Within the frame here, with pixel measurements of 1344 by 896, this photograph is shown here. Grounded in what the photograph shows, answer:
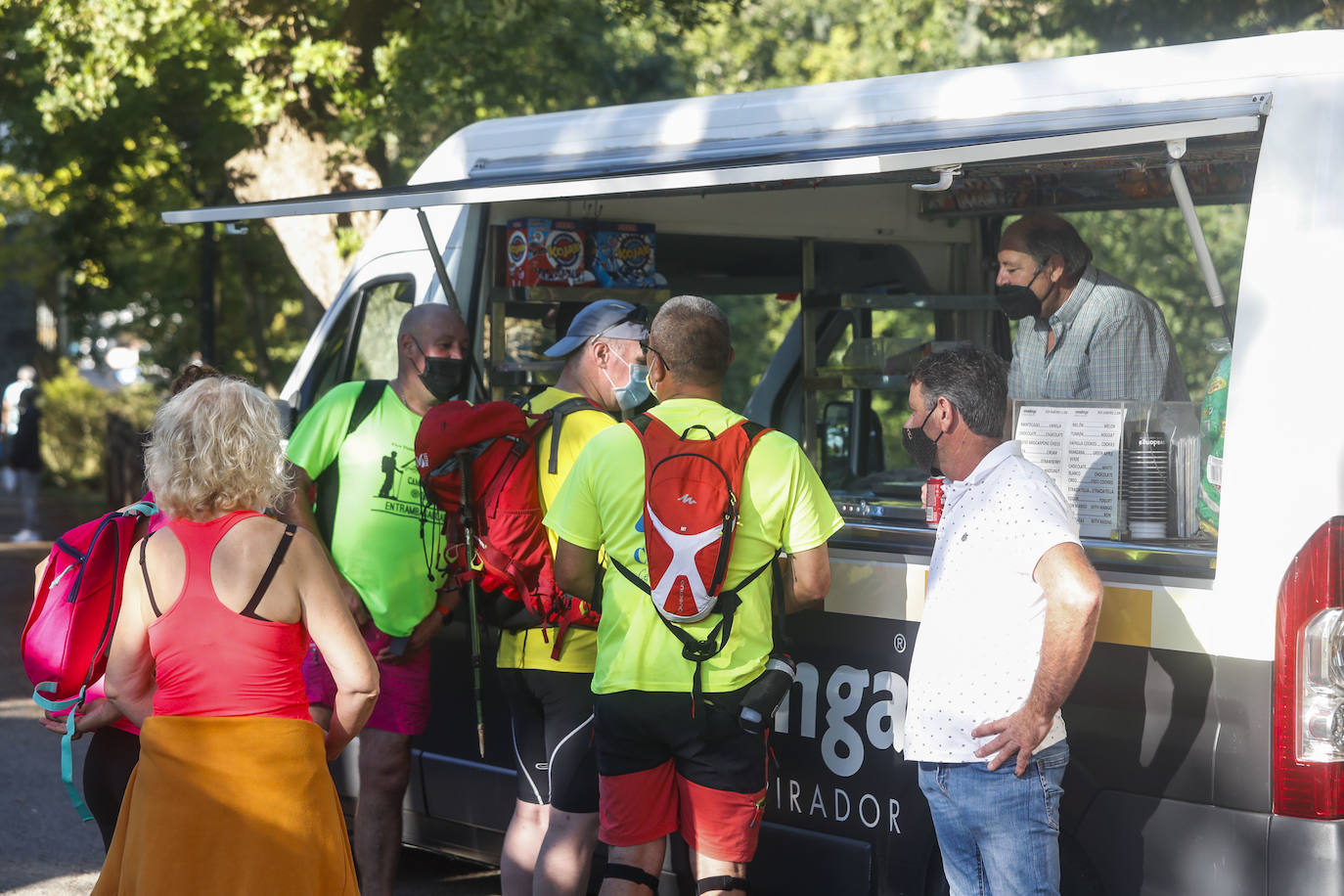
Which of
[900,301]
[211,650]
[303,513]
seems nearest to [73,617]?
[211,650]

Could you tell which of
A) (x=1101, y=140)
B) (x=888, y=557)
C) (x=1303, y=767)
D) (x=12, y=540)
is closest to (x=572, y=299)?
(x=888, y=557)

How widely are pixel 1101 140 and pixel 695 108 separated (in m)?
1.61

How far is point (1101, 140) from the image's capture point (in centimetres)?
317

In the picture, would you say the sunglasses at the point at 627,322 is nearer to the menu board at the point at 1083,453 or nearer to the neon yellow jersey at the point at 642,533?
the neon yellow jersey at the point at 642,533

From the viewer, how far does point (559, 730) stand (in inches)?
152

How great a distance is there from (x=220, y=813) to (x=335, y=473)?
1799mm

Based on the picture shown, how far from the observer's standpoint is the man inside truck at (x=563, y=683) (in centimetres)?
385

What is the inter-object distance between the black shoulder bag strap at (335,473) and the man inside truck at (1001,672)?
80.5 inches

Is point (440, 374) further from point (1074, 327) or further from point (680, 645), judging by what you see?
point (1074, 327)

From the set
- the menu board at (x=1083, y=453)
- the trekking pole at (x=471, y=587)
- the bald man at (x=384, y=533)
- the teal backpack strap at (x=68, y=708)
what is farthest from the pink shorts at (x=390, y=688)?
the menu board at (x=1083, y=453)

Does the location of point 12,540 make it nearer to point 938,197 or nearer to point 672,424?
point 938,197

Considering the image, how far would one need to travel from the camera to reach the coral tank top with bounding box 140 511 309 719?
9.26ft

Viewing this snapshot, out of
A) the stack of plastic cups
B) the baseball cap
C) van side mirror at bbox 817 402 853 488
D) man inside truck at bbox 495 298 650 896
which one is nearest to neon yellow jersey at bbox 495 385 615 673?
man inside truck at bbox 495 298 650 896

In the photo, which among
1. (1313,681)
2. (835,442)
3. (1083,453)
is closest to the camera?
(1313,681)
